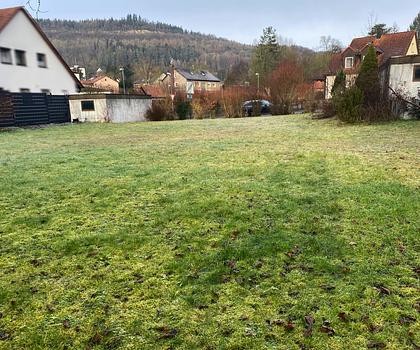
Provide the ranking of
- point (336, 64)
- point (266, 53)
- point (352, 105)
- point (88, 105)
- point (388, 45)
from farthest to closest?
point (266, 53), point (336, 64), point (388, 45), point (88, 105), point (352, 105)

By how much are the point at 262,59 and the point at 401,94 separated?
46334 mm

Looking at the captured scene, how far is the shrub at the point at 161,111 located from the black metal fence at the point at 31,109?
5875 mm

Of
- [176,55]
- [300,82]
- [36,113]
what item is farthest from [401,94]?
[176,55]

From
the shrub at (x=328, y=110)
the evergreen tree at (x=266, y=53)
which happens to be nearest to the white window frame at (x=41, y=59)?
the shrub at (x=328, y=110)

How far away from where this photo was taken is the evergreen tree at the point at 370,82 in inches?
615

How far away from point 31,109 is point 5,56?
19.6 feet

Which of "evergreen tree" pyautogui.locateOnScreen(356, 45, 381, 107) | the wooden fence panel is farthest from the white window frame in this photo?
"evergreen tree" pyautogui.locateOnScreen(356, 45, 381, 107)

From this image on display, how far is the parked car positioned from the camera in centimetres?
2780

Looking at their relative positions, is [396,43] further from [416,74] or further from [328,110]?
[416,74]

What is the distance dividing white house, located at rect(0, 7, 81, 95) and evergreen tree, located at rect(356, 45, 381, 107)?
21.9 m

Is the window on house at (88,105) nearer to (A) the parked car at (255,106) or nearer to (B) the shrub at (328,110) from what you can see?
(A) the parked car at (255,106)

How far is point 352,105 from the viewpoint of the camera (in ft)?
50.0

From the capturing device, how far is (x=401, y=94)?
16.1 m

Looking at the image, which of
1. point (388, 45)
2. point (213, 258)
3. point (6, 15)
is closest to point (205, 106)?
point (6, 15)
